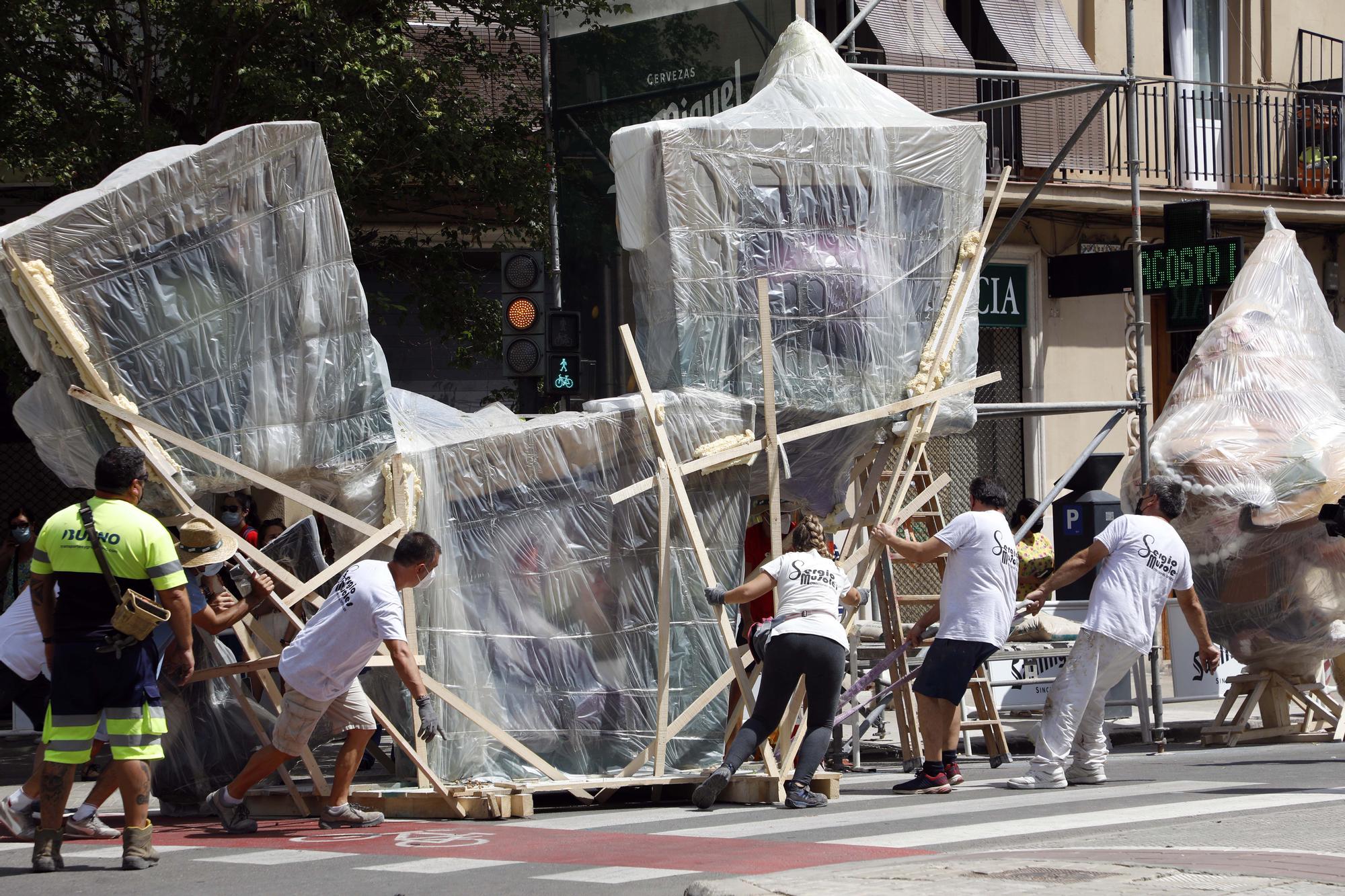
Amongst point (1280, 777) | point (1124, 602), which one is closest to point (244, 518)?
point (1124, 602)

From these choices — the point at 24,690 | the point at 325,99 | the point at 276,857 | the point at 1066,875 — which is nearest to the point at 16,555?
the point at 325,99

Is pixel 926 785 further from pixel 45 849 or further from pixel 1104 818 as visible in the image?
pixel 45 849

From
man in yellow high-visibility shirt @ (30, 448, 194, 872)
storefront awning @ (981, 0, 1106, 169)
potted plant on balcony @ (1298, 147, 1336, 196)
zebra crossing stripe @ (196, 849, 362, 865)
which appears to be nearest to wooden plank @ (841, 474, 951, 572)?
zebra crossing stripe @ (196, 849, 362, 865)

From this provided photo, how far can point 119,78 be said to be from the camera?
1509 cm

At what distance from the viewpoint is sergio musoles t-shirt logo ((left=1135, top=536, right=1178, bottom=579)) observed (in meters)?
10.0

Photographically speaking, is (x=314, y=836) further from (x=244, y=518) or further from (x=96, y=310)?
(x=244, y=518)

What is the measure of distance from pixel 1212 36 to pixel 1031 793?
15.3m

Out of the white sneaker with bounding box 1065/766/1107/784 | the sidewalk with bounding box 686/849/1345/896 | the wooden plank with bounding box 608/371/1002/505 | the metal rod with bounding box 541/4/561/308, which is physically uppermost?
the metal rod with bounding box 541/4/561/308

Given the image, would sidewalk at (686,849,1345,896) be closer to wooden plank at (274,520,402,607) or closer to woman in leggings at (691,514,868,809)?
woman in leggings at (691,514,868,809)

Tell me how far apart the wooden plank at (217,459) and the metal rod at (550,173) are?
6771mm

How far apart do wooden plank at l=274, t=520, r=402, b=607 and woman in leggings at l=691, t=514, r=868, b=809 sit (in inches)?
73.9

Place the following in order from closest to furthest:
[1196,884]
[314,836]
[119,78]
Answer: [1196,884], [314,836], [119,78]

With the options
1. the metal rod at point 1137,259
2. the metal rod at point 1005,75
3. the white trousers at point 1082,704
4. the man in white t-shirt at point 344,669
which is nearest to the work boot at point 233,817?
the man in white t-shirt at point 344,669

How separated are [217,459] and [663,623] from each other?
2.48 m
